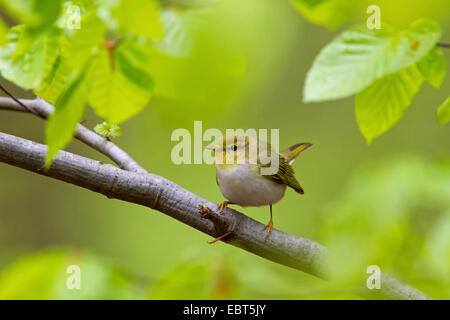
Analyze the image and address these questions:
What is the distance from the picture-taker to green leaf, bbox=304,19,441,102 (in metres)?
0.97

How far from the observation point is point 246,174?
8.36ft

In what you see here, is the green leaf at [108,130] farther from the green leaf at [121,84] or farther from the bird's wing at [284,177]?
the bird's wing at [284,177]

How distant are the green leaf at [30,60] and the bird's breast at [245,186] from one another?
157 centimetres

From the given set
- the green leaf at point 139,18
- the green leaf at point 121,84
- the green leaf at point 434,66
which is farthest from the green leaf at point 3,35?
the green leaf at point 434,66

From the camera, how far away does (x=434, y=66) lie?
3.83ft

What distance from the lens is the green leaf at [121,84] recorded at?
111 centimetres

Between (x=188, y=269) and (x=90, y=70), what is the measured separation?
71 centimetres

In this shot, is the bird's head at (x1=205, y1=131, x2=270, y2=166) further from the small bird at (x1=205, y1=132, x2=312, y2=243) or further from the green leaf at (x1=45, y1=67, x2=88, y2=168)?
the green leaf at (x1=45, y1=67, x2=88, y2=168)

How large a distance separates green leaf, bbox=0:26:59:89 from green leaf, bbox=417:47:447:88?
0.90 meters

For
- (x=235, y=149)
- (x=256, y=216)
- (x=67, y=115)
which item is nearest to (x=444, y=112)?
(x=67, y=115)

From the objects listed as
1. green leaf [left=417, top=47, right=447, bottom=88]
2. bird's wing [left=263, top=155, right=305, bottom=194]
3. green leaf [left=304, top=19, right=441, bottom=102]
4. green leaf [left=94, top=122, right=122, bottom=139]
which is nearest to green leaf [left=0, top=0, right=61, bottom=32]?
green leaf [left=304, top=19, right=441, bottom=102]

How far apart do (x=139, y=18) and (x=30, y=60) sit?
0.28m
